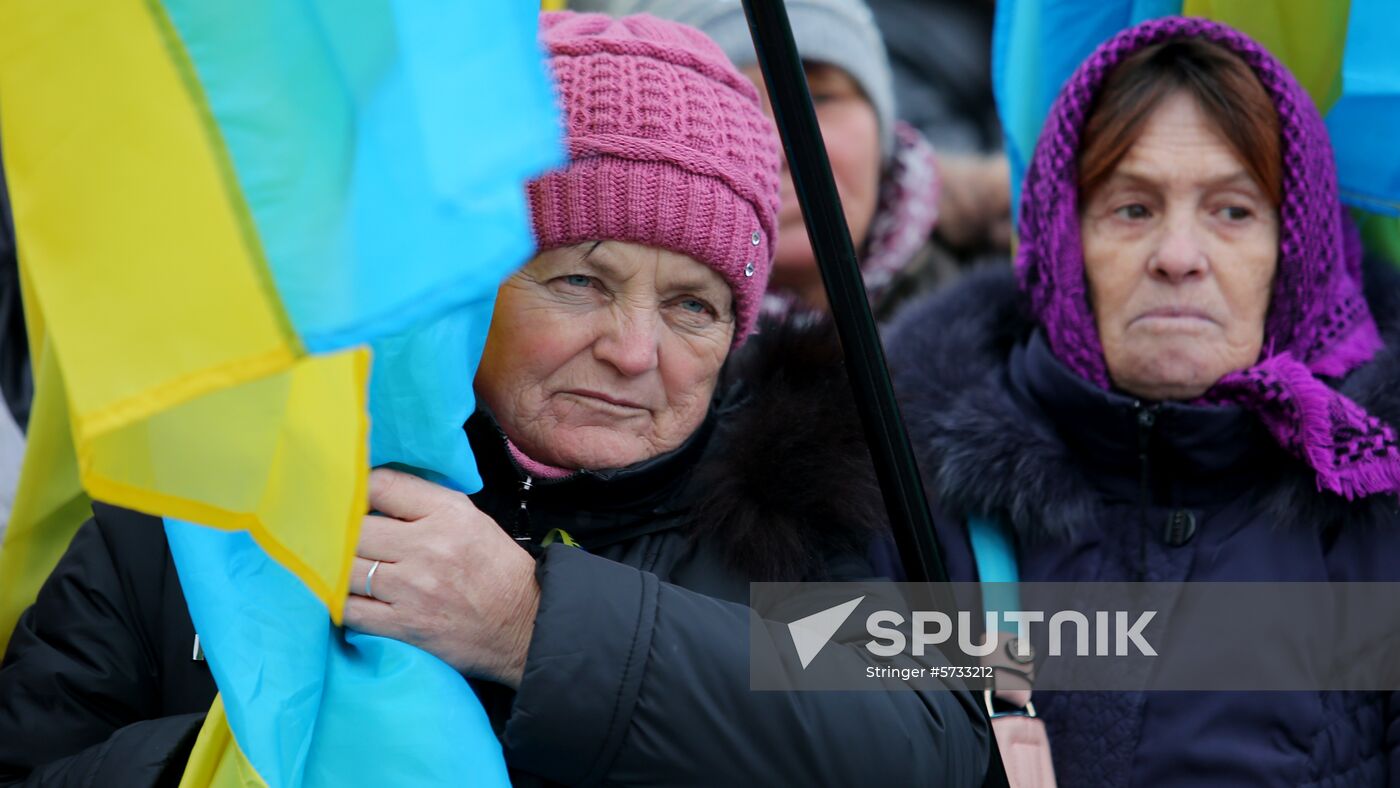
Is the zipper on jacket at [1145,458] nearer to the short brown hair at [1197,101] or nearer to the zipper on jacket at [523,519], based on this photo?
the short brown hair at [1197,101]

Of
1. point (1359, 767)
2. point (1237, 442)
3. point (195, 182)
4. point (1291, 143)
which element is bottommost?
point (1359, 767)

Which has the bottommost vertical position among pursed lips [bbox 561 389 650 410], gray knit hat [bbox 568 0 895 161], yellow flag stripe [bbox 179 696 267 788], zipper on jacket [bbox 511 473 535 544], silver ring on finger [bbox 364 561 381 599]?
yellow flag stripe [bbox 179 696 267 788]

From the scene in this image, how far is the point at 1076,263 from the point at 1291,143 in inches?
15.3

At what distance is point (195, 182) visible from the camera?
4.67ft

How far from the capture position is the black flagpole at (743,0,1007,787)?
172 cm

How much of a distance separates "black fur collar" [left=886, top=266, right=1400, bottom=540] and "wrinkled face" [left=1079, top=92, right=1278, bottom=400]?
18cm

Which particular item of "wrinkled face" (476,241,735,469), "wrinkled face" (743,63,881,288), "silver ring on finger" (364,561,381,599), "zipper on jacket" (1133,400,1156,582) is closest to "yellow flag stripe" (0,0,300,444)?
"silver ring on finger" (364,561,381,599)

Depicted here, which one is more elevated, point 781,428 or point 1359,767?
point 781,428

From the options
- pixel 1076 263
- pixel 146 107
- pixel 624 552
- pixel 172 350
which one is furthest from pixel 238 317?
pixel 1076 263

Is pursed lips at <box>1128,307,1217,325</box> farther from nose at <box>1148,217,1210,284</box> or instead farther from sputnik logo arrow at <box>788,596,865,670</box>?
sputnik logo arrow at <box>788,596,865,670</box>

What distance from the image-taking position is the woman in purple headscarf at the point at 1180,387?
2.36 m

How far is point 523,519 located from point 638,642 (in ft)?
0.95

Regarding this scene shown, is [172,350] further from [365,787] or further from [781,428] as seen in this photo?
[781,428]

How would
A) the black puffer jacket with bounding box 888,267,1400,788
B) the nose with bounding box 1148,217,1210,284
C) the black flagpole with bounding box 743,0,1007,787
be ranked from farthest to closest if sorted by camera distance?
the nose with bounding box 1148,217,1210,284, the black puffer jacket with bounding box 888,267,1400,788, the black flagpole with bounding box 743,0,1007,787
